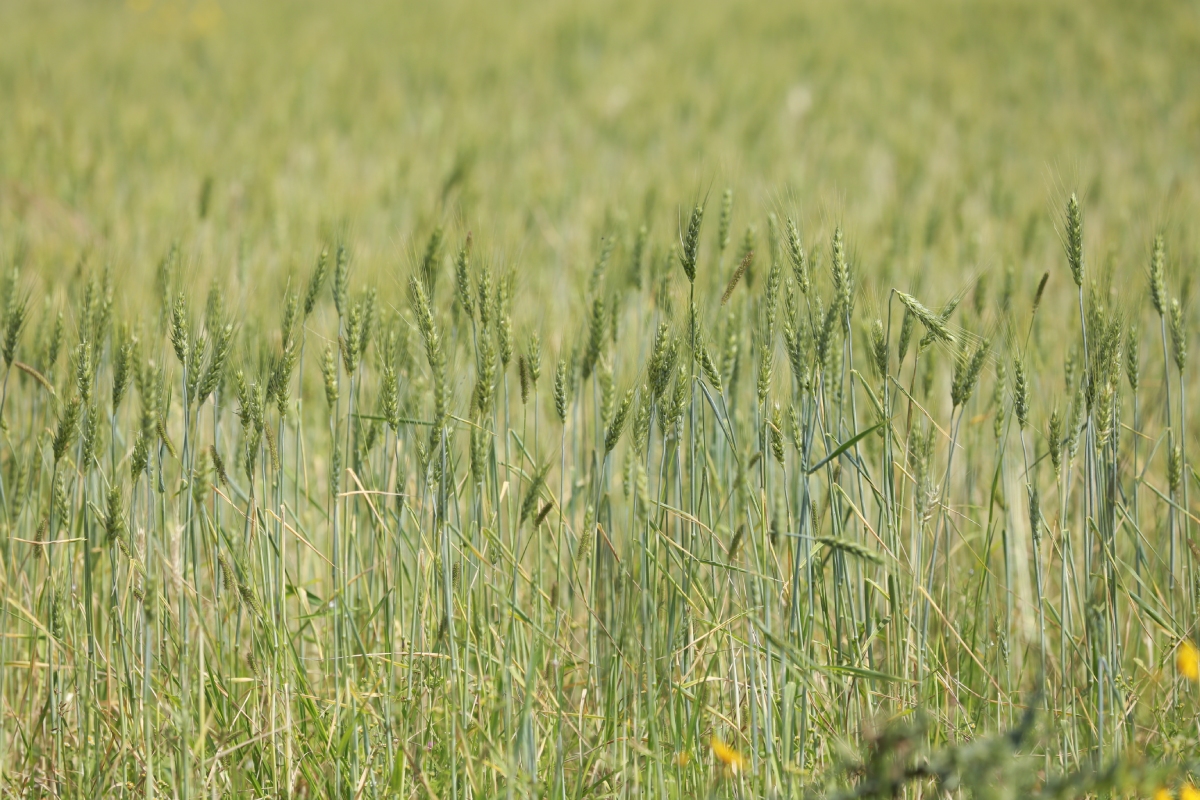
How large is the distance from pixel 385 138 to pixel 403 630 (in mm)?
3327

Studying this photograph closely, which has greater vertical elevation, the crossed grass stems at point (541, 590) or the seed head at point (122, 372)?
the seed head at point (122, 372)

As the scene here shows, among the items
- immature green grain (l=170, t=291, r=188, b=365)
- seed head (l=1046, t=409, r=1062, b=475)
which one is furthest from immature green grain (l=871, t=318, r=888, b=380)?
immature green grain (l=170, t=291, r=188, b=365)

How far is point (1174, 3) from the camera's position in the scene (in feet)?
19.7

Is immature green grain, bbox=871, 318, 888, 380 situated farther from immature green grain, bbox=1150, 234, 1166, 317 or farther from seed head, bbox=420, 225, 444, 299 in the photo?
seed head, bbox=420, 225, 444, 299

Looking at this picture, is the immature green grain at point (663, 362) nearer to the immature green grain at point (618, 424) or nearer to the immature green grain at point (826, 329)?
the immature green grain at point (618, 424)

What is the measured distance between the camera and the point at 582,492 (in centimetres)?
169

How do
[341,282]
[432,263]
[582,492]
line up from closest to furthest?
[341,282]
[432,263]
[582,492]

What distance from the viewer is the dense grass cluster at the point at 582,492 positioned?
1100 mm

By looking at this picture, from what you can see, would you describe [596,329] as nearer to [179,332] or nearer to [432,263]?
[432,263]

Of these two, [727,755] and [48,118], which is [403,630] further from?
[48,118]

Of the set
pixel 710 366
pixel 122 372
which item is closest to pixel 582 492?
pixel 710 366

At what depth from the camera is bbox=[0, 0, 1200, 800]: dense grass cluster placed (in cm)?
110

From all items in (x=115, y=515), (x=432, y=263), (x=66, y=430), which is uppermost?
(x=432, y=263)

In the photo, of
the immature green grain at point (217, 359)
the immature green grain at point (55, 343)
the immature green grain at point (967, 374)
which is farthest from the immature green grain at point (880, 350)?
the immature green grain at point (55, 343)
